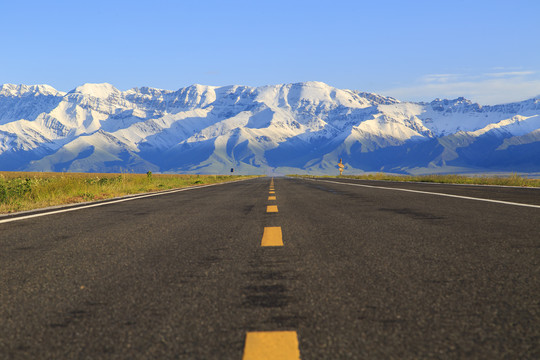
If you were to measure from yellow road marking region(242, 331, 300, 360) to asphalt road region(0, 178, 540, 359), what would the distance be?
45 millimetres

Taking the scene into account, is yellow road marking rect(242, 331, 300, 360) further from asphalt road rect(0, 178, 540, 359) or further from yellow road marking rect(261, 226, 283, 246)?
yellow road marking rect(261, 226, 283, 246)

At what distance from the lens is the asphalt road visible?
2.22 metres

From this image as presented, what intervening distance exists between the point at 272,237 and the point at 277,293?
2363 mm

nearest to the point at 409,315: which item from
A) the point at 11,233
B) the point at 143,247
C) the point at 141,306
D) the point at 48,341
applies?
the point at 141,306

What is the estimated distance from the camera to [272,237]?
17.8ft

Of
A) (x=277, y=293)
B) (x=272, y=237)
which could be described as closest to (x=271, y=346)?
(x=277, y=293)

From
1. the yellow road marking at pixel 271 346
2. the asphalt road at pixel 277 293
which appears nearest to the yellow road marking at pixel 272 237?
the asphalt road at pixel 277 293

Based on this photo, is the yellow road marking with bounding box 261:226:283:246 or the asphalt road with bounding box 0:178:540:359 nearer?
the asphalt road with bounding box 0:178:540:359

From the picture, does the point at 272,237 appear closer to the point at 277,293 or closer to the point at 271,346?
the point at 277,293

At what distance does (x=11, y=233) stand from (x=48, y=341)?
4.66 metres

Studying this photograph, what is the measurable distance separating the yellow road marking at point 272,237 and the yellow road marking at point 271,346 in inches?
104

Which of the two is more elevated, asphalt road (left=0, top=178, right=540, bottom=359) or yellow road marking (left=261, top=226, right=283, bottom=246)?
asphalt road (left=0, top=178, right=540, bottom=359)

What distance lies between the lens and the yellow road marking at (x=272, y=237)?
502cm

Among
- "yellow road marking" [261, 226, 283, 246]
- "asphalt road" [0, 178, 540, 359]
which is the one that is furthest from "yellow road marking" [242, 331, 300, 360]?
"yellow road marking" [261, 226, 283, 246]
